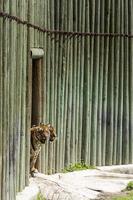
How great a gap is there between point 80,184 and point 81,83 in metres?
2.22

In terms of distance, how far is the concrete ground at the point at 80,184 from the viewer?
1263 centimetres

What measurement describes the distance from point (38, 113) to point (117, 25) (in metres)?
2.95

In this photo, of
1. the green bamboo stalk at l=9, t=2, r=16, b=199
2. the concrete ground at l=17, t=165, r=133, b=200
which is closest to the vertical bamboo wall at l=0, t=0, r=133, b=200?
the concrete ground at l=17, t=165, r=133, b=200

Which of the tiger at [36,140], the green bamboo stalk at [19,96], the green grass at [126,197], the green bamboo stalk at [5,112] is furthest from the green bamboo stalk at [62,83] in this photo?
the green bamboo stalk at [5,112]

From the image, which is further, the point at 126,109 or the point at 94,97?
the point at 126,109

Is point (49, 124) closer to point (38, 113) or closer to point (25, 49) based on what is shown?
point (38, 113)

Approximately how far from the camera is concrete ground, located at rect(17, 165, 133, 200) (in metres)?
12.6

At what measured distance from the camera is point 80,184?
1422 cm

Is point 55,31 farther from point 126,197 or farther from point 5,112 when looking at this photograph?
point 5,112

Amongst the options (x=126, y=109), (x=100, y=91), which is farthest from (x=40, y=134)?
(x=126, y=109)

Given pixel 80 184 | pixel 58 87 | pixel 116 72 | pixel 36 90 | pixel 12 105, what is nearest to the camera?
pixel 12 105

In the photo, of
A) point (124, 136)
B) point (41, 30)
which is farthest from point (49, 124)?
point (124, 136)

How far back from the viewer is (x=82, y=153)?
15.6 metres

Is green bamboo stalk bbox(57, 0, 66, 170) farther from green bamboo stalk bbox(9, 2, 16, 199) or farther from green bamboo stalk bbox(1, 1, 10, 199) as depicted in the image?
green bamboo stalk bbox(1, 1, 10, 199)
